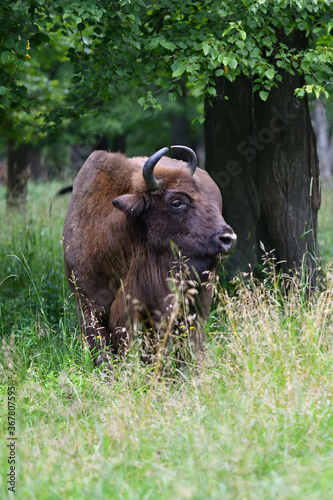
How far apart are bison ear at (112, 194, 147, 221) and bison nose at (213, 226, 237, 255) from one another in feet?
2.44

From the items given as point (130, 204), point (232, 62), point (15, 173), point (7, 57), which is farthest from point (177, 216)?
point (15, 173)

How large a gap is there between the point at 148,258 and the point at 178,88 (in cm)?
185

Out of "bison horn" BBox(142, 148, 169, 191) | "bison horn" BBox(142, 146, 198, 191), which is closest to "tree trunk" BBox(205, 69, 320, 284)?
"bison horn" BBox(142, 146, 198, 191)

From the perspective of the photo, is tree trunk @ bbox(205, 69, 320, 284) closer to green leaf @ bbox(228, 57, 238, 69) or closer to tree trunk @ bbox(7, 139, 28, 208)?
green leaf @ bbox(228, 57, 238, 69)

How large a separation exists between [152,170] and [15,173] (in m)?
9.25

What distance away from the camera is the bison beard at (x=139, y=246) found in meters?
5.59

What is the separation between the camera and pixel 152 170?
18.5ft

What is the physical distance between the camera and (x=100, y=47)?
6562mm

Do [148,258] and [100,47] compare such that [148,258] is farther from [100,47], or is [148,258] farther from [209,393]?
[100,47]

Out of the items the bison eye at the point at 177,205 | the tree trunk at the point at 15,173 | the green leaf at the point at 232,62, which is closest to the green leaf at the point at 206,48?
the green leaf at the point at 232,62

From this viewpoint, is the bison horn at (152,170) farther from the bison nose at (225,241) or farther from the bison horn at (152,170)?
the bison nose at (225,241)

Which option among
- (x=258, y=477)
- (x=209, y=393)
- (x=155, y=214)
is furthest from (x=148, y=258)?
(x=258, y=477)

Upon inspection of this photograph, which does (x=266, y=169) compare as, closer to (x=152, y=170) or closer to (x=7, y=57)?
(x=152, y=170)

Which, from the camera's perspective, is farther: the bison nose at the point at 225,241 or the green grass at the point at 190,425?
the bison nose at the point at 225,241
